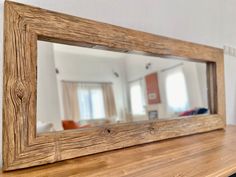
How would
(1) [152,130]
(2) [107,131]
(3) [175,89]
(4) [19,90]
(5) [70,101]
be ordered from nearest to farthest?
(4) [19,90], (2) [107,131], (1) [152,130], (5) [70,101], (3) [175,89]

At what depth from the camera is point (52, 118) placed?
0.87 meters

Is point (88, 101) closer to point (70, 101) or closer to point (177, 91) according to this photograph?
point (70, 101)

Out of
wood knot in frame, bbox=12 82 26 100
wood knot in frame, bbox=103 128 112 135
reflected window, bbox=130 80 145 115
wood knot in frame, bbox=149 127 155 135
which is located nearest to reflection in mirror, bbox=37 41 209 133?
reflected window, bbox=130 80 145 115

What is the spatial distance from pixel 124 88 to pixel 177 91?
340 mm

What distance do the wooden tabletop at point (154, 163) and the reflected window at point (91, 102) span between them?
0.43 metres

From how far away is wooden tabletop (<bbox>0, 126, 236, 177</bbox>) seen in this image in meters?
0.51

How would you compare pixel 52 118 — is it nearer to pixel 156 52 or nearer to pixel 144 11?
pixel 156 52

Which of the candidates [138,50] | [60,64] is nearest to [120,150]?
[138,50]

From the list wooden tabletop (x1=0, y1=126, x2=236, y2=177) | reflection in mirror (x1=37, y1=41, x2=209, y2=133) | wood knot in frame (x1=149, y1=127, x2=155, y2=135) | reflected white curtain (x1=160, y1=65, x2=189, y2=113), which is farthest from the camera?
reflected white curtain (x1=160, y1=65, x2=189, y2=113)

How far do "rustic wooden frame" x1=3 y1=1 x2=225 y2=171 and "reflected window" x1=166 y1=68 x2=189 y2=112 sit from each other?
31 centimetres

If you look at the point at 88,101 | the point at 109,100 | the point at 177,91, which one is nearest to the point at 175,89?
the point at 177,91

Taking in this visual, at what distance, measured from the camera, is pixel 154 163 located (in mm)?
575

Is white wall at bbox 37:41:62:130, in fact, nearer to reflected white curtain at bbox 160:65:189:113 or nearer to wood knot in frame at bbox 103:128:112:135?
wood knot in frame at bbox 103:128:112:135

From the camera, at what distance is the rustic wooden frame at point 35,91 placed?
56 cm
